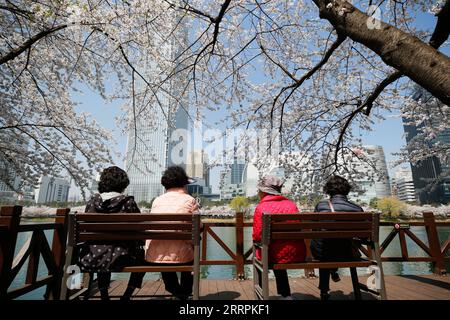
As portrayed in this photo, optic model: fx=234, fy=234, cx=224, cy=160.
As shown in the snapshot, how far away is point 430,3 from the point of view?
4469mm

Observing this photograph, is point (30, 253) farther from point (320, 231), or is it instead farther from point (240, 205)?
point (240, 205)

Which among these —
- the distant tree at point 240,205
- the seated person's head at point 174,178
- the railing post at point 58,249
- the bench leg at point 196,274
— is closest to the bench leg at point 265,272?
the bench leg at point 196,274

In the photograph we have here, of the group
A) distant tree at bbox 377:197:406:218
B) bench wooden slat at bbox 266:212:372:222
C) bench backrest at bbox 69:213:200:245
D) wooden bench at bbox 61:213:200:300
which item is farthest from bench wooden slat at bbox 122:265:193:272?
distant tree at bbox 377:197:406:218

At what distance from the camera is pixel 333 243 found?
217cm

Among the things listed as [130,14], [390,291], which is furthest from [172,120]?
[390,291]

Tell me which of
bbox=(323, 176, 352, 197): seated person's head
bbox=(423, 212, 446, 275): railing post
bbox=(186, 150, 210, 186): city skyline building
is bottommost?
bbox=(423, 212, 446, 275): railing post

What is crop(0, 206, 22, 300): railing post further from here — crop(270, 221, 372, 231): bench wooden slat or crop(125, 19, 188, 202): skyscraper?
crop(125, 19, 188, 202): skyscraper

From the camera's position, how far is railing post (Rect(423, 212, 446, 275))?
150 inches

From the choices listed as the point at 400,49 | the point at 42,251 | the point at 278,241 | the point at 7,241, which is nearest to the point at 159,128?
the point at 42,251

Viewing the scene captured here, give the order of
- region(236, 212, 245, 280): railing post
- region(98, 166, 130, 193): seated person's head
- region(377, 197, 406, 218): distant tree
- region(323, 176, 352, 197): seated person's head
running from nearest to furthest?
region(98, 166, 130, 193): seated person's head, region(323, 176, 352, 197): seated person's head, region(236, 212, 245, 280): railing post, region(377, 197, 406, 218): distant tree

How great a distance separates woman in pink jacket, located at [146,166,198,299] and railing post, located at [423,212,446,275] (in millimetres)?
4223

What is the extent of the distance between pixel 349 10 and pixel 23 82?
5.84m
